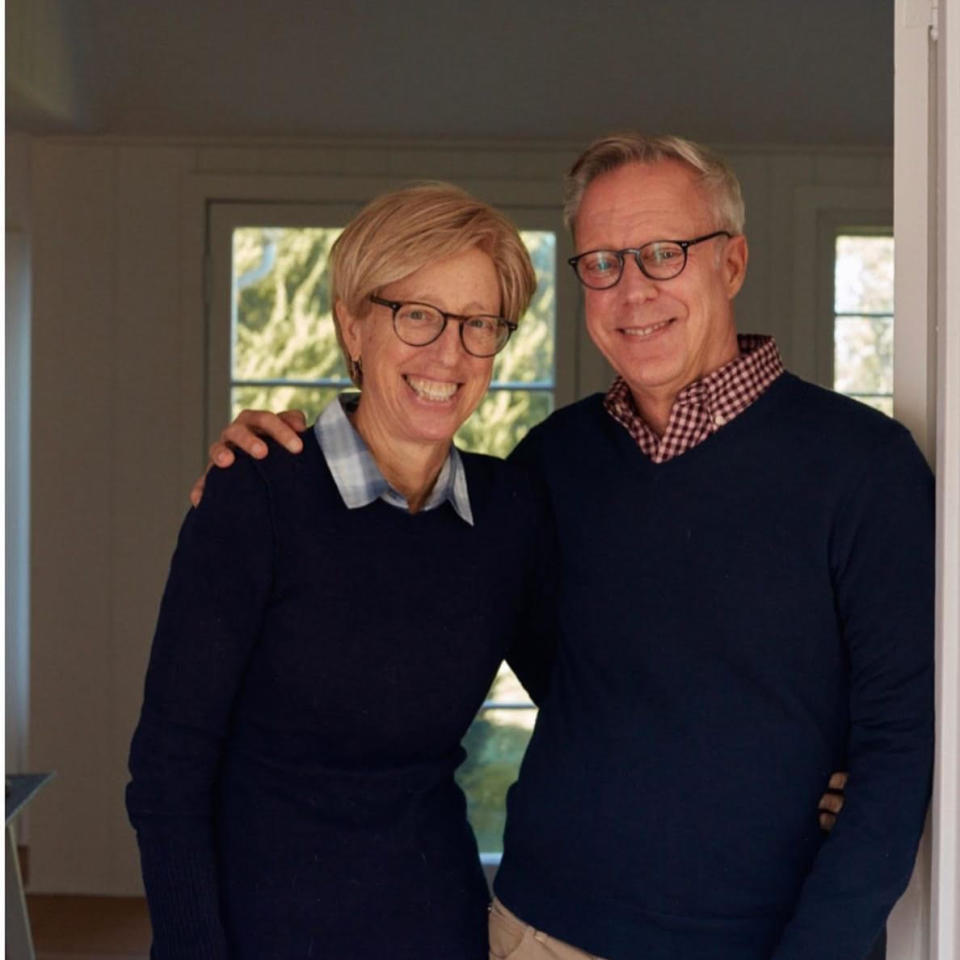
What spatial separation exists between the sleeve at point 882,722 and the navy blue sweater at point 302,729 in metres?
0.44

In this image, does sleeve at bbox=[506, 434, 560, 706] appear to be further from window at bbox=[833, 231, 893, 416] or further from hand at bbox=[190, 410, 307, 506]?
window at bbox=[833, 231, 893, 416]

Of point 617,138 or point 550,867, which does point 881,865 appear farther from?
point 617,138

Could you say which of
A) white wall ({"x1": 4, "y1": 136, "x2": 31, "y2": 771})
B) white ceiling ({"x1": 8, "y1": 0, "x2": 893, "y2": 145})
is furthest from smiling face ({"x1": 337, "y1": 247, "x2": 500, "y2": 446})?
white wall ({"x1": 4, "y1": 136, "x2": 31, "y2": 771})

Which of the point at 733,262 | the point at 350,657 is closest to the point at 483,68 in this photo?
the point at 733,262

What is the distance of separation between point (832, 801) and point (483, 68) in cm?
314

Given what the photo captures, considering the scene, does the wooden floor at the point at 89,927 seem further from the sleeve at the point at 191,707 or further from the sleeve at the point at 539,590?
the sleeve at the point at 191,707

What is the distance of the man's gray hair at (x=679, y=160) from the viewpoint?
1.75 metres

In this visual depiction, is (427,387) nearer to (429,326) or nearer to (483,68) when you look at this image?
(429,326)

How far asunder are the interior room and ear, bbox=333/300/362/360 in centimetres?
279

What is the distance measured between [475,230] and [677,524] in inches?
16.8

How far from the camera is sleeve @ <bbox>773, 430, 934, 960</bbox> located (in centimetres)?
151

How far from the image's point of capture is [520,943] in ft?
5.72

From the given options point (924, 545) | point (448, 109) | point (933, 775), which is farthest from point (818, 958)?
point (448, 109)

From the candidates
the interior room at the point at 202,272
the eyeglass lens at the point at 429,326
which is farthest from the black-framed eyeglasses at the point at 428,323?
the interior room at the point at 202,272
